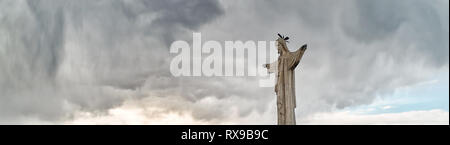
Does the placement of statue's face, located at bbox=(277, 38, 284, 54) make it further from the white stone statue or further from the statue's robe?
the statue's robe

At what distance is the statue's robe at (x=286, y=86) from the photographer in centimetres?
912

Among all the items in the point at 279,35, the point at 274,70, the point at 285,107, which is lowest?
the point at 285,107

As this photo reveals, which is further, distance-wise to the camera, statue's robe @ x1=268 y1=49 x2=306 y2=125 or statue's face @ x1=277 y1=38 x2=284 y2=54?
statue's face @ x1=277 y1=38 x2=284 y2=54

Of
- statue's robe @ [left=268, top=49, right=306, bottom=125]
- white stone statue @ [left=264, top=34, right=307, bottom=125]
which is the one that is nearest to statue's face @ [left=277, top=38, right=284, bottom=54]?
white stone statue @ [left=264, top=34, right=307, bottom=125]

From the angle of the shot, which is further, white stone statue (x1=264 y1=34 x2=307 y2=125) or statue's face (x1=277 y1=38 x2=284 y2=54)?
statue's face (x1=277 y1=38 x2=284 y2=54)

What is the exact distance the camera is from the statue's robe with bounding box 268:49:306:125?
9.12 m

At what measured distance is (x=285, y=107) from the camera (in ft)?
30.1

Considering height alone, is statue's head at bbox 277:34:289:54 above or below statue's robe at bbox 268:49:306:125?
above

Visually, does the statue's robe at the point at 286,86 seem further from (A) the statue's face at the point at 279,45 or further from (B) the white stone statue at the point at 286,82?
(A) the statue's face at the point at 279,45

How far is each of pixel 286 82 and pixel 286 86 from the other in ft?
0.34
